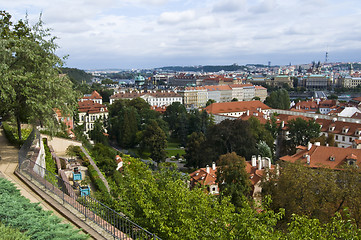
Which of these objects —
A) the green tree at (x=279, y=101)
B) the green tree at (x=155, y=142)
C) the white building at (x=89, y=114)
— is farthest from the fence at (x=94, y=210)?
the green tree at (x=279, y=101)

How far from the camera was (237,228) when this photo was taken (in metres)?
9.07

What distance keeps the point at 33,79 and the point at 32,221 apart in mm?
7374

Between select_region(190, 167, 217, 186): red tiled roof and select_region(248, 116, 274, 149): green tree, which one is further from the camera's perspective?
select_region(248, 116, 274, 149): green tree

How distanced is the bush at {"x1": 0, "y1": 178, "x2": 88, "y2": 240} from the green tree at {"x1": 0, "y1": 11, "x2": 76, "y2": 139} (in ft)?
17.2

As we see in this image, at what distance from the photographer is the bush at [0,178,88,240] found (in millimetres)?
7891

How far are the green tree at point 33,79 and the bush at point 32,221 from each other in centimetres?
524

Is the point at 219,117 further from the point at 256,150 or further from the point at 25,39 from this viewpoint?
the point at 25,39

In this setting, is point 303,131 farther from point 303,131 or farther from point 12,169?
point 12,169

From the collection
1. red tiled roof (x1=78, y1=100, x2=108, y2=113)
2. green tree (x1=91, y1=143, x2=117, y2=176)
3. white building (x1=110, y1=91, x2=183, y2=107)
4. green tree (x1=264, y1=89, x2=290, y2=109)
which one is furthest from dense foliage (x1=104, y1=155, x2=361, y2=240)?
white building (x1=110, y1=91, x2=183, y2=107)

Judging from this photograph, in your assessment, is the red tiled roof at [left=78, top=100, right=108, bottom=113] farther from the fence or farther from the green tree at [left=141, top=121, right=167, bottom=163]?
the fence

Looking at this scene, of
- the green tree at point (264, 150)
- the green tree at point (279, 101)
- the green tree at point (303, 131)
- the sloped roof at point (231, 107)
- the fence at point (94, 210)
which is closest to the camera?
the fence at point (94, 210)

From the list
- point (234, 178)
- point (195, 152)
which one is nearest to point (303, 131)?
point (195, 152)

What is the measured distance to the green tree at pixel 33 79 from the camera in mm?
13805

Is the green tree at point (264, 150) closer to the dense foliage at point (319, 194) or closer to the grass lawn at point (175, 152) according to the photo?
the grass lawn at point (175, 152)
